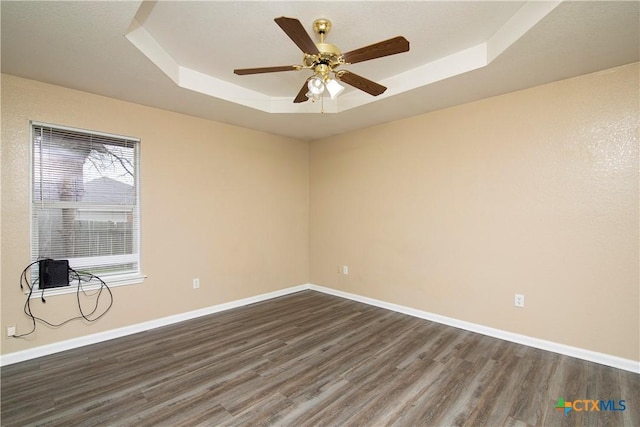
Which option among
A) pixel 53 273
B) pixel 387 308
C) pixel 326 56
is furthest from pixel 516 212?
pixel 53 273

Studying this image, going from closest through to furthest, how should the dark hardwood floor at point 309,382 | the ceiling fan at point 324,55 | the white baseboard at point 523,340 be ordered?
the ceiling fan at point 324,55, the dark hardwood floor at point 309,382, the white baseboard at point 523,340

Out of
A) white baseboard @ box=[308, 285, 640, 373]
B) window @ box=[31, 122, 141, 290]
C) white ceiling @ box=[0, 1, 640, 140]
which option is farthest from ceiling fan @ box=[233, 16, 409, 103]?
white baseboard @ box=[308, 285, 640, 373]

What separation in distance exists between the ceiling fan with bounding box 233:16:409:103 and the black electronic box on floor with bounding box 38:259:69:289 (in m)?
2.48

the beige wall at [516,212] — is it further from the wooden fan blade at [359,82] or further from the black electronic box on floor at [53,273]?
the black electronic box on floor at [53,273]

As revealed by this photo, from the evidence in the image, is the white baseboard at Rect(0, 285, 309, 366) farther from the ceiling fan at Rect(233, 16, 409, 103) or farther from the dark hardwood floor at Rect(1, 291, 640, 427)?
the ceiling fan at Rect(233, 16, 409, 103)

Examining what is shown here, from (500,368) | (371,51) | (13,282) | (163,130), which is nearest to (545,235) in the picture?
(500,368)

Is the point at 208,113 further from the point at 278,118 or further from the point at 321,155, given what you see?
the point at 321,155

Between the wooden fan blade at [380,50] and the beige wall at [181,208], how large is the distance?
2501mm

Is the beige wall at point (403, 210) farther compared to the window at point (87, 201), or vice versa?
the window at point (87, 201)

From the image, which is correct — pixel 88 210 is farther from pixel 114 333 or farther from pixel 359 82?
pixel 359 82

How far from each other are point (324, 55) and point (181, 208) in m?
2.56

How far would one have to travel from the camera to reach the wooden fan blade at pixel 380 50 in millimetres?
1715

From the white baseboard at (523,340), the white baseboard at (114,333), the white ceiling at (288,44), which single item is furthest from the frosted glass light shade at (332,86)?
the white baseboard at (114,333)

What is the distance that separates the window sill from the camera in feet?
9.01
